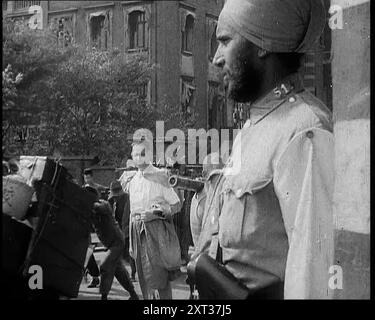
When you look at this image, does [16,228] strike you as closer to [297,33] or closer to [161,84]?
[161,84]

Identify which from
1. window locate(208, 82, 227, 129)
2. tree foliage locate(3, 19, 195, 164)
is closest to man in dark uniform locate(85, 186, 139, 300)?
tree foliage locate(3, 19, 195, 164)

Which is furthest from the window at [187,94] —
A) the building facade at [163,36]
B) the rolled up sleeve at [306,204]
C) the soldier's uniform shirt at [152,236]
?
the rolled up sleeve at [306,204]

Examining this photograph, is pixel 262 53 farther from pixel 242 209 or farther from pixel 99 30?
pixel 99 30

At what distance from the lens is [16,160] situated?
211 centimetres

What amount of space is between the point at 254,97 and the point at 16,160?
780 mm

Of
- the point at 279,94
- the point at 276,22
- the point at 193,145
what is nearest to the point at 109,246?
the point at 193,145

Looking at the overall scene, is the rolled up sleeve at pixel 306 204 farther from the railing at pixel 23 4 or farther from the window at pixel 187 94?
the railing at pixel 23 4

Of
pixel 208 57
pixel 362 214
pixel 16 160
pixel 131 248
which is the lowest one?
pixel 131 248

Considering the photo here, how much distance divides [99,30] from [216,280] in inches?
36.7

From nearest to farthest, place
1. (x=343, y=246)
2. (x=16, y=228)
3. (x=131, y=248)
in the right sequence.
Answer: (x=343, y=246)
(x=16, y=228)
(x=131, y=248)

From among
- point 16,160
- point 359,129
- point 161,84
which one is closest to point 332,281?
point 359,129

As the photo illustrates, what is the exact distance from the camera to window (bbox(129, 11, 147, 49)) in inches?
85.1

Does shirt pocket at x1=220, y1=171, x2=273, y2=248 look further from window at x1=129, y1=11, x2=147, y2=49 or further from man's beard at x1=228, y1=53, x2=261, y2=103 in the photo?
window at x1=129, y1=11, x2=147, y2=49

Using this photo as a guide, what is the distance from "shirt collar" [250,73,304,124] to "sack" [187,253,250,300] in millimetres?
417
